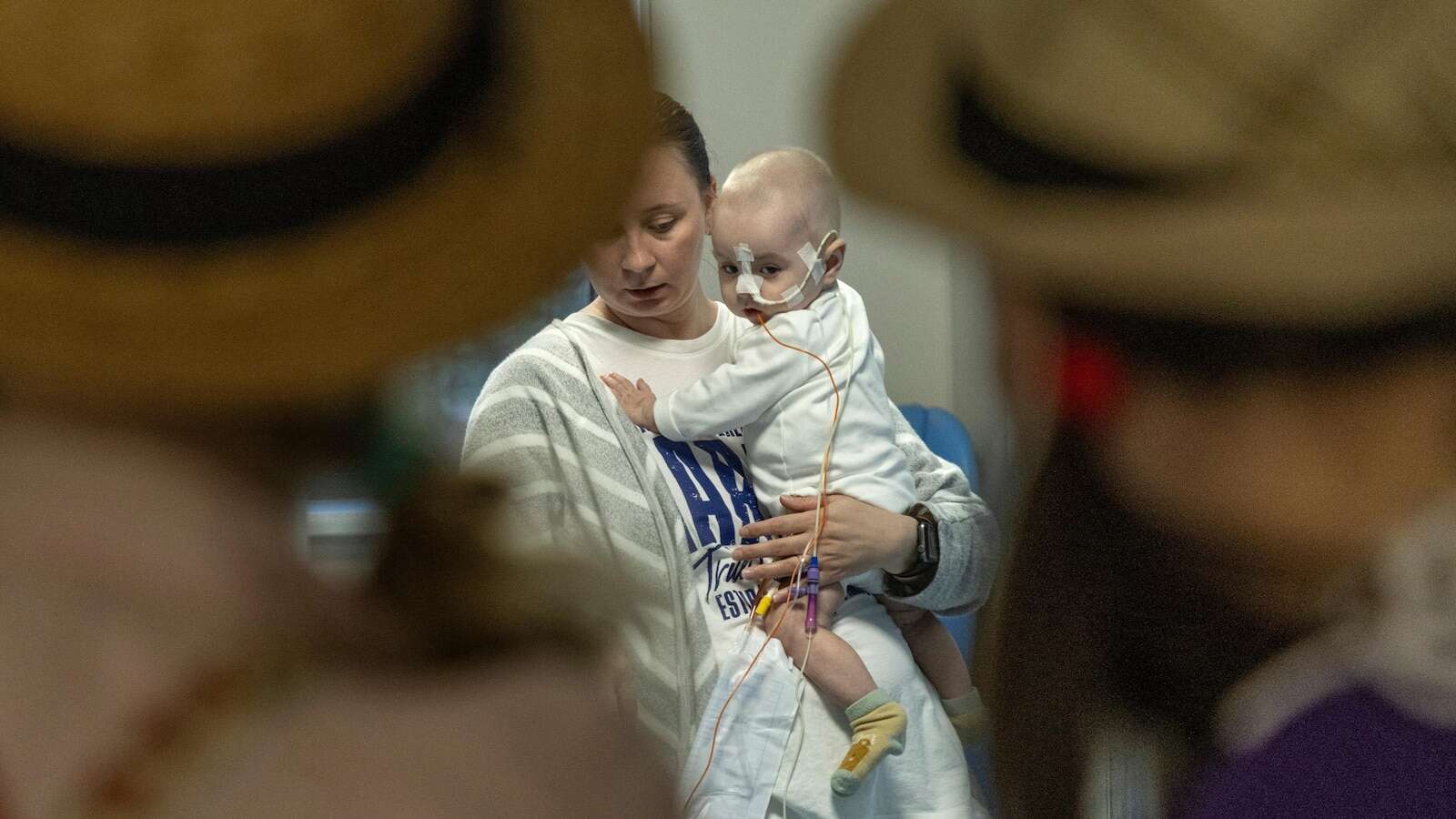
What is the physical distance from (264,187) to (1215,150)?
30cm

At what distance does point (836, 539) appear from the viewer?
1.51 metres

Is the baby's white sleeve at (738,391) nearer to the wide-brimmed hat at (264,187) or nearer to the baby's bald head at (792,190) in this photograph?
the baby's bald head at (792,190)

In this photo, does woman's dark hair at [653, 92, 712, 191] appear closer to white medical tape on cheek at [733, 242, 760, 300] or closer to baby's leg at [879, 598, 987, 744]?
white medical tape on cheek at [733, 242, 760, 300]

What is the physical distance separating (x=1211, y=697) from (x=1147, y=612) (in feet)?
0.16

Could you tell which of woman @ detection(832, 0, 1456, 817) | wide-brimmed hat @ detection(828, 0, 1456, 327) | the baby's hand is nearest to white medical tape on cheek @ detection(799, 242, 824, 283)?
the baby's hand

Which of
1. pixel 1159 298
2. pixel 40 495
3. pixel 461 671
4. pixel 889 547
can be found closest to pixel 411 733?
pixel 461 671

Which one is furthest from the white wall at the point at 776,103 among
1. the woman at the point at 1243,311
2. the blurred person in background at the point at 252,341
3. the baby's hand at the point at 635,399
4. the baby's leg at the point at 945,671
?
the blurred person in background at the point at 252,341

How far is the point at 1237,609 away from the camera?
55 cm

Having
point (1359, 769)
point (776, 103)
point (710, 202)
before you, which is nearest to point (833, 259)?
point (710, 202)

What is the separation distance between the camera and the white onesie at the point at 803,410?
1.51 metres

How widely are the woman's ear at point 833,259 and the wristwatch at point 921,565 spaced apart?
1.09 ft

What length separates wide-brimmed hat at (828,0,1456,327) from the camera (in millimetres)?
427

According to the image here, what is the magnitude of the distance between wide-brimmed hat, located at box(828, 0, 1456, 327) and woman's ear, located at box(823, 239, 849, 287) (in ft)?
3.91

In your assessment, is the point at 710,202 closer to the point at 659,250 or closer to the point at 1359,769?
the point at 659,250
